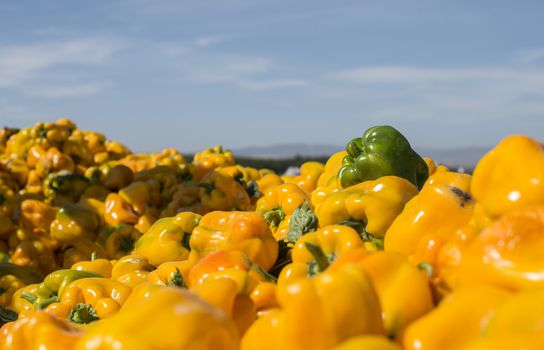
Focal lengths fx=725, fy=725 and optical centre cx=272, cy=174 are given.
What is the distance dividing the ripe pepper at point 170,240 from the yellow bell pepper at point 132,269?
4 centimetres

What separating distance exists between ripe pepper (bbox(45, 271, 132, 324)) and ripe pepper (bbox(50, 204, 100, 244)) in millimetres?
3565

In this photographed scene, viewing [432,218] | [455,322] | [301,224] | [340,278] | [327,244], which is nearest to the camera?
[455,322]

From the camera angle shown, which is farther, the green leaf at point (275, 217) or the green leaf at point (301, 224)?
the green leaf at point (275, 217)

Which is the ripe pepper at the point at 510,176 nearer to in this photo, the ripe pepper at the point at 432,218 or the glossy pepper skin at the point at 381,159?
the ripe pepper at the point at 432,218

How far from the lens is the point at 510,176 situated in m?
2.39

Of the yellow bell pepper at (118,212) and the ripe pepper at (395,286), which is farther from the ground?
the ripe pepper at (395,286)

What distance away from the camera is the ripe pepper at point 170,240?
3.96 m

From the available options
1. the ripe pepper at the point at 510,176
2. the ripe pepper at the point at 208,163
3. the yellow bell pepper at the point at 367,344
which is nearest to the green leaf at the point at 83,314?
the yellow bell pepper at the point at 367,344

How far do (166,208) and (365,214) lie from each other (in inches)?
177

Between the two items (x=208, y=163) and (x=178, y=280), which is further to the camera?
(x=208, y=163)

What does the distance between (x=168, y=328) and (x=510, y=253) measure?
3.35ft

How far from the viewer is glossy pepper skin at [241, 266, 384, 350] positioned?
2.00m

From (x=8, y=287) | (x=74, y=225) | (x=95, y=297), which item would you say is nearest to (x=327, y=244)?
(x=95, y=297)

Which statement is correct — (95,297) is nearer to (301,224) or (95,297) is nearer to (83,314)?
(83,314)
